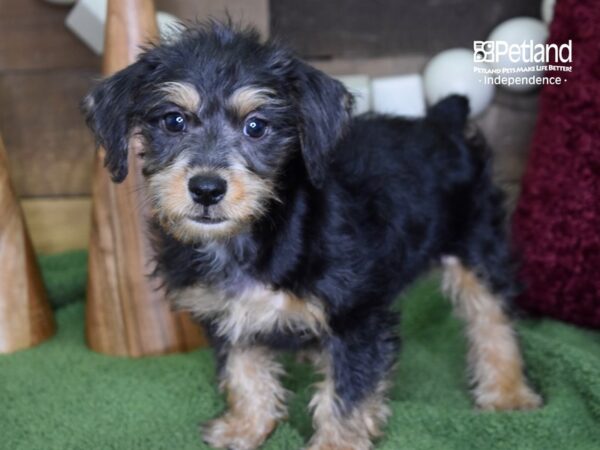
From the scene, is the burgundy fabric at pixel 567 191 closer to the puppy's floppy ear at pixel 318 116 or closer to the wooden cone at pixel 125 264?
the puppy's floppy ear at pixel 318 116

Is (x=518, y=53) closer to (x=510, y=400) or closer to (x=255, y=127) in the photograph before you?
(x=510, y=400)

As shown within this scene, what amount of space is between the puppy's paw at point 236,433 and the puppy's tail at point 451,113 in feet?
3.79

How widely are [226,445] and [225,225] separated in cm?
80

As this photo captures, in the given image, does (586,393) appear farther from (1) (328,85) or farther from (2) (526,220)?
(1) (328,85)

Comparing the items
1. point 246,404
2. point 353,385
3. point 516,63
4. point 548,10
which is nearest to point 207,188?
point 353,385

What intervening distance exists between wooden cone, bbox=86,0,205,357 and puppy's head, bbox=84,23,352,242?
18.2 inches

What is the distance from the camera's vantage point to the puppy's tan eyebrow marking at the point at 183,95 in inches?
76.3

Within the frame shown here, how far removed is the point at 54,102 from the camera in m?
3.38

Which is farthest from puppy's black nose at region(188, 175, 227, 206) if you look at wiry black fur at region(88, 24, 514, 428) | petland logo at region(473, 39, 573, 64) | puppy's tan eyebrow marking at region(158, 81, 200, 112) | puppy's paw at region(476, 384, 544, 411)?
petland logo at region(473, 39, 573, 64)

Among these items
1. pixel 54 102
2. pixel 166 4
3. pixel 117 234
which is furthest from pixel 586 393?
pixel 54 102

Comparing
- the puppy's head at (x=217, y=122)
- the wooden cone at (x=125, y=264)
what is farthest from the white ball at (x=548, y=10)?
the wooden cone at (x=125, y=264)

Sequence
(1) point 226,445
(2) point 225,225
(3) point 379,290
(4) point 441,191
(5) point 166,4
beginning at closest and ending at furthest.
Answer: (2) point 225,225
(3) point 379,290
(1) point 226,445
(4) point 441,191
(5) point 166,4

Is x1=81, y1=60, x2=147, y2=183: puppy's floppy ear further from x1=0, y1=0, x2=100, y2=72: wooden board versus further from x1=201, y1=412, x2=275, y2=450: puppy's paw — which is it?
x1=0, y1=0, x2=100, y2=72: wooden board

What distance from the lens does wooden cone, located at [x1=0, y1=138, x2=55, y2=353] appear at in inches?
106
